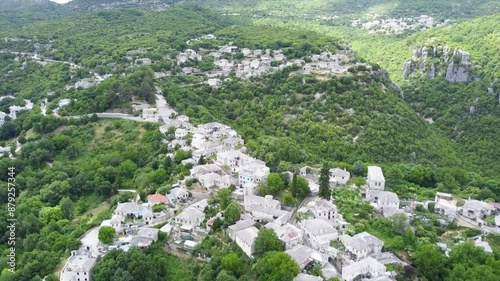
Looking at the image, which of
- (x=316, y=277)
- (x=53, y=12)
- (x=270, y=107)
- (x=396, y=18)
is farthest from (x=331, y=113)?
(x=53, y=12)

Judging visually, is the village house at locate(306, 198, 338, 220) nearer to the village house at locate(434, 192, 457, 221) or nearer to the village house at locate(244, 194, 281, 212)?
the village house at locate(244, 194, 281, 212)

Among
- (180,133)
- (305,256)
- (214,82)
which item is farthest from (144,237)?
(214,82)

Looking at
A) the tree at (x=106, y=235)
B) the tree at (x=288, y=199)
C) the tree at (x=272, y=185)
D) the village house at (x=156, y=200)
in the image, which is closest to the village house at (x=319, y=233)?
the tree at (x=288, y=199)

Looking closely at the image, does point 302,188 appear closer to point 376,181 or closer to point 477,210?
point 376,181

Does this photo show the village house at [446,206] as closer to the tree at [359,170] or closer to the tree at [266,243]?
the tree at [359,170]

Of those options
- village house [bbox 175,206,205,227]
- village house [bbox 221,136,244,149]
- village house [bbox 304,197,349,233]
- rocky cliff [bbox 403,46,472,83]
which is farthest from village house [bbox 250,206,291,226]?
rocky cliff [bbox 403,46,472,83]

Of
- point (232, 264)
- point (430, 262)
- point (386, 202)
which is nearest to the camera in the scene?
point (232, 264)
